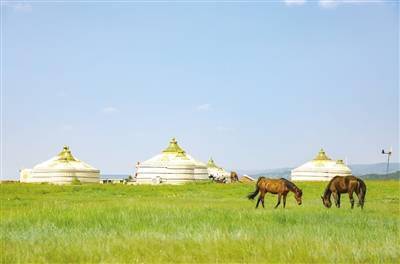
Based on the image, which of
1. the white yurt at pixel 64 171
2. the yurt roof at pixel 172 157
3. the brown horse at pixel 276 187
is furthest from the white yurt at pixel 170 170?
the brown horse at pixel 276 187

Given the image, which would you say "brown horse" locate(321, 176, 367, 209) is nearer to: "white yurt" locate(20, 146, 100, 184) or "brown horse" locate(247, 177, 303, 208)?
"brown horse" locate(247, 177, 303, 208)

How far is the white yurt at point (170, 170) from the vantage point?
82000 mm

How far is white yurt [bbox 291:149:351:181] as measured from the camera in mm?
90250

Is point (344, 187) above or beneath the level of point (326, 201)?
above

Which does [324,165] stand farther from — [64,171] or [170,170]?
[64,171]

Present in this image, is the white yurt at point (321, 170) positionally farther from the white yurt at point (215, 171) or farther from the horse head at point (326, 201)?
the horse head at point (326, 201)

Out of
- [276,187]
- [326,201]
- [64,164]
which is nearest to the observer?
[276,187]

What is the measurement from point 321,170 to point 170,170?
25058 mm

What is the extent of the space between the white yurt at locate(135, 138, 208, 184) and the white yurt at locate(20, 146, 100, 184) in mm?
7406


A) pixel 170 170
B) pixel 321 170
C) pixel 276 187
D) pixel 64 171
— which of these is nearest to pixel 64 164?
pixel 64 171

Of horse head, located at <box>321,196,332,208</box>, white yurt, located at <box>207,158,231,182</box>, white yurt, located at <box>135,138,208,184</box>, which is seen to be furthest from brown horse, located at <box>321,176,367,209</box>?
white yurt, located at <box>207,158,231,182</box>

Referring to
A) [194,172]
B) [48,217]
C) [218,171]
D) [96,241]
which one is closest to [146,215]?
[48,217]

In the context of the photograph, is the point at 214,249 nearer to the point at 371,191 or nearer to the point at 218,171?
the point at 371,191

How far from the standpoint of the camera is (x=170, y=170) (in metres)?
82.4
